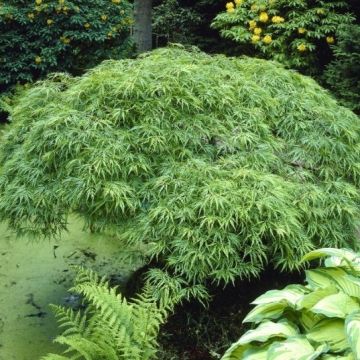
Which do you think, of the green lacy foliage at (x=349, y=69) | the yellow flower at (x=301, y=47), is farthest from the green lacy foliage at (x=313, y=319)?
the yellow flower at (x=301, y=47)

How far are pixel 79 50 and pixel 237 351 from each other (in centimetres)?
525

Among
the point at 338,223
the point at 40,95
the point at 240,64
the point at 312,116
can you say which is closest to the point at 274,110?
the point at 312,116

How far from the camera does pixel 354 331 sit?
1.71 meters

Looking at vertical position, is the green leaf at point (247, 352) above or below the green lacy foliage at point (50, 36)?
below

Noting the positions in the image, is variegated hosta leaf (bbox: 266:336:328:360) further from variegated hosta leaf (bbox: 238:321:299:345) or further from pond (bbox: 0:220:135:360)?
pond (bbox: 0:220:135:360)

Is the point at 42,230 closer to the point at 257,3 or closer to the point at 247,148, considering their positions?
the point at 247,148

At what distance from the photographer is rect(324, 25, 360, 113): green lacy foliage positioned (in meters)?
5.49

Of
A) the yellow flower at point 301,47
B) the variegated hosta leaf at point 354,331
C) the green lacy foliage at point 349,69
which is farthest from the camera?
the yellow flower at point 301,47

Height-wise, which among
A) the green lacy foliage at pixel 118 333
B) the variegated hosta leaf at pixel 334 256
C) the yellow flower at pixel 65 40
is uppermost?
the yellow flower at pixel 65 40

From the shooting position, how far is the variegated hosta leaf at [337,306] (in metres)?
1.84

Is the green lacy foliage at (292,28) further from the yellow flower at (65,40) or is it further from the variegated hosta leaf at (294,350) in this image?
the variegated hosta leaf at (294,350)

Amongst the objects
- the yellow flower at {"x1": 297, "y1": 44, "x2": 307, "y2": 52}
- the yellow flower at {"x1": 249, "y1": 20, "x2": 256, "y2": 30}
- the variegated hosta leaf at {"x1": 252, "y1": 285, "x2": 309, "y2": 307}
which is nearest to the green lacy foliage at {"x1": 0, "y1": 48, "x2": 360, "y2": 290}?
the variegated hosta leaf at {"x1": 252, "y1": 285, "x2": 309, "y2": 307}

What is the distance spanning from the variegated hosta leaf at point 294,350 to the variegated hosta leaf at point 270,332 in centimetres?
8

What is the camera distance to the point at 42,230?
2.97 metres
